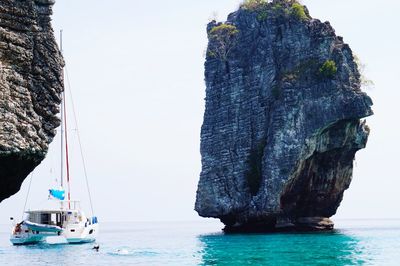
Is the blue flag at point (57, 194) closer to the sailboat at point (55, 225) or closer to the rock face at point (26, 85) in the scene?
the sailboat at point (55, 225)

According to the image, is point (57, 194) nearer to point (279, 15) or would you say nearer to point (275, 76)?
point (275, 76)

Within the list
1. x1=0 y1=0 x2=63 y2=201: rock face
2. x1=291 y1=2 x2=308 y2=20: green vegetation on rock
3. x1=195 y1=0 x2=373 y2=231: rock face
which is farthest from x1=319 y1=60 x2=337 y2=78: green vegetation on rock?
x1=0 y1=0 x2=63 y2=201: rock face

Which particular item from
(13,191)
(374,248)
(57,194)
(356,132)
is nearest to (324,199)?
(356,132)

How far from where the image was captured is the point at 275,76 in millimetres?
63375

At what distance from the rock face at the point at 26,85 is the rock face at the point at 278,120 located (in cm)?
4711

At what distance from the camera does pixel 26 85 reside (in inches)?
502

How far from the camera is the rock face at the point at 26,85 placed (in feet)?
39.6

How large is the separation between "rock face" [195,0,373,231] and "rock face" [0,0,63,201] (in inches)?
1855

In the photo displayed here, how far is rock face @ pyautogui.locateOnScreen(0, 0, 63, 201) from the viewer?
12.1 metres

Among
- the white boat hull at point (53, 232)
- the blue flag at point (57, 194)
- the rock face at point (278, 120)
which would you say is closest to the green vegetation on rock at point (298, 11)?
the rock face at point (278, 120)

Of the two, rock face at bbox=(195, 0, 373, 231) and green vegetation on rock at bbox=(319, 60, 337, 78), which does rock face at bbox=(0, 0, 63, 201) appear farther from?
green vegetation on rock at bbox=(319, 60, 337, 78)

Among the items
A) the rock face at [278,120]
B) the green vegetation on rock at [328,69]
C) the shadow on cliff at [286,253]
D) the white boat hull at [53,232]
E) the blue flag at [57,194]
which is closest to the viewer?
the shadow on cliff at [286,253]

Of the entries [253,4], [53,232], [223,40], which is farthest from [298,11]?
[53,232]

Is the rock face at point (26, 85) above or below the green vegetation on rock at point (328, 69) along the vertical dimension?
below
